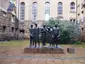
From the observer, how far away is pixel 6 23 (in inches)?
1401

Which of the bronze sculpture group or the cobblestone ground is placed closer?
the cobblestone ground

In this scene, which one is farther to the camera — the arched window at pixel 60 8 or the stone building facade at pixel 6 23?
the arched window at pixel 60 8

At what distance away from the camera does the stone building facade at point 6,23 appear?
32987 mm

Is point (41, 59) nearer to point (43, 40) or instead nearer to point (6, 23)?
point (43, 40)

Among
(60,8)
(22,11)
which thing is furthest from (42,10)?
(22,11)

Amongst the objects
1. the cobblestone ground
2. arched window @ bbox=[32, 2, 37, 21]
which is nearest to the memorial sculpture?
the cobblestone ground

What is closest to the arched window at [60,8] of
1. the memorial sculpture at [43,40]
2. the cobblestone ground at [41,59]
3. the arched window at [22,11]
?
the arched window at [22,11]

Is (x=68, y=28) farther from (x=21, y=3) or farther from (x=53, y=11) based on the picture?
(x=21, y=3)

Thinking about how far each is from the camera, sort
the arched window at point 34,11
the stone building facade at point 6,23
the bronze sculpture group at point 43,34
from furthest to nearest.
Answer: the arched window at point 34,11
the stone building facade at point 6,23
the bronze sculpture group at point 43,34

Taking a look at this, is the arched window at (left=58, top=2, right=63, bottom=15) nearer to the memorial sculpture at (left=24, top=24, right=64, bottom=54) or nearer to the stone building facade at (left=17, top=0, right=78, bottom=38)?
the stone building facade at (left=17, top=0, right=78, bottom=38)

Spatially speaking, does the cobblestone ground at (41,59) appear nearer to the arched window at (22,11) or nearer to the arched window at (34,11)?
the arched window at (34,11)

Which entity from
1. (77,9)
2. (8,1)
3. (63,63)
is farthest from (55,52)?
(77,9)

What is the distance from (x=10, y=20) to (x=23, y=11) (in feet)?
25.3

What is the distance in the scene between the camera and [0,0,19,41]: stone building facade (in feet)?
108
